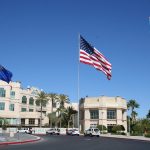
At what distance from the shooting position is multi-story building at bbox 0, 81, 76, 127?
99625mm

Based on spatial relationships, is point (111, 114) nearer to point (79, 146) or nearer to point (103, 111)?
point (103, 111)

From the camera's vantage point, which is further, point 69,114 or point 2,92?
point 69,114

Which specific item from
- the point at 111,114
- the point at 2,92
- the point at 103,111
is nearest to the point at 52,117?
the point at 2,92

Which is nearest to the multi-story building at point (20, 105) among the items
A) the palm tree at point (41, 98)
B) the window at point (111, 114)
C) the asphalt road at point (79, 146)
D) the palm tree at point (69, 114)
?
the palm tree at point (41, 98)

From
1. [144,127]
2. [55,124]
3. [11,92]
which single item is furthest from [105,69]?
[55,124]

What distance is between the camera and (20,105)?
111312 mm

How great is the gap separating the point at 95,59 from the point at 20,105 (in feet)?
242

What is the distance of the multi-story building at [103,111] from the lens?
325 feet

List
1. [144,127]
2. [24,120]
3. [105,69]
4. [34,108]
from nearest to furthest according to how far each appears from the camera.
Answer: [105,69] < [144,127] < [24,120] < [34,108]

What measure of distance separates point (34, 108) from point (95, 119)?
28.4 metres

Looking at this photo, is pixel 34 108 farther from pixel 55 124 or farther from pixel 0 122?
pixel 0 122

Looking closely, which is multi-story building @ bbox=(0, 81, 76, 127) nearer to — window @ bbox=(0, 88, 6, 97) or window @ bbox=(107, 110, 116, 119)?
window @ bbox=(0, 88, 6, 97)

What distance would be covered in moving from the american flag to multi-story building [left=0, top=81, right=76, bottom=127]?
54.4 m

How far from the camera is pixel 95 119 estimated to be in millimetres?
99875
